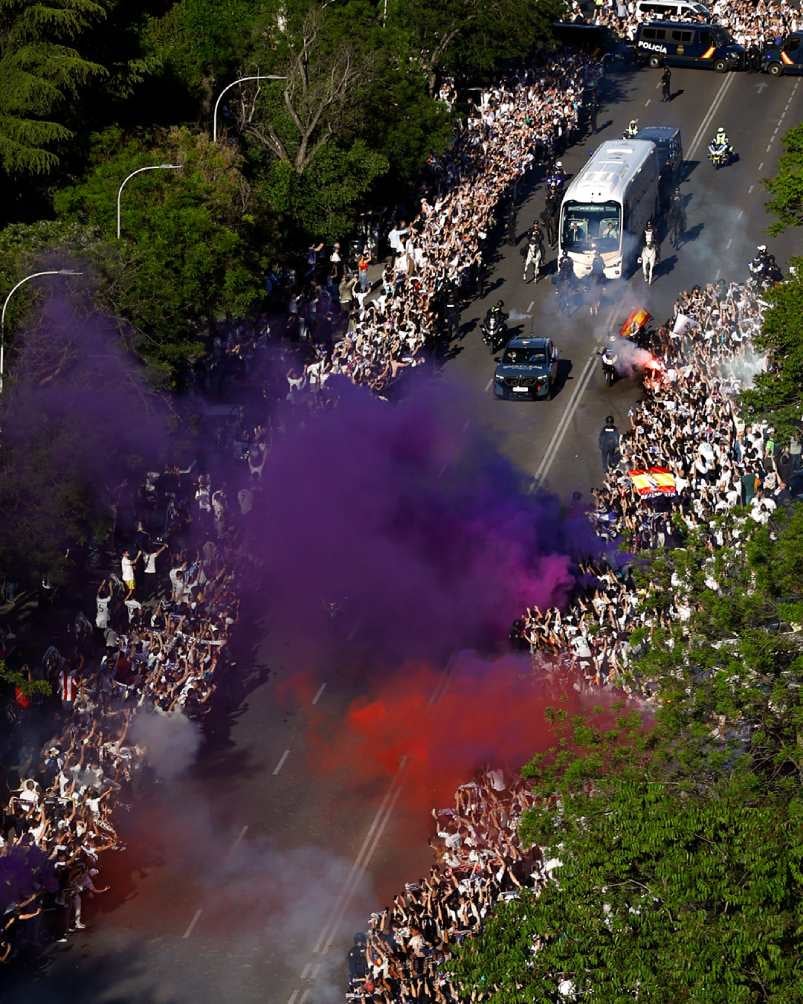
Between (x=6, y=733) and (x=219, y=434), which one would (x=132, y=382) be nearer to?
(x=219, y=434)

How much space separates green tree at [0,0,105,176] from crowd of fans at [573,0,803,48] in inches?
1015

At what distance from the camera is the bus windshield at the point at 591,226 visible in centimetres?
5334

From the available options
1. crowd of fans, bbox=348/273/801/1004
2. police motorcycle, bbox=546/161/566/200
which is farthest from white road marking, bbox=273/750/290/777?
police motorcycle, bbox=546/161/566/200

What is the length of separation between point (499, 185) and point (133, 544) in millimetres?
22504

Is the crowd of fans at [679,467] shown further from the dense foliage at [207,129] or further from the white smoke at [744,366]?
the dense foliage at [207,129]

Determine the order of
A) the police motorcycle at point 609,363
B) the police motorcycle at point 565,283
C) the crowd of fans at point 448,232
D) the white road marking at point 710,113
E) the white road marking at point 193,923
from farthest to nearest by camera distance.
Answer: the white road marking at point 710,113, the police motorcycle at point 565,283, the police motorcycle at point 609,363, the crowd of fans at point 448,232, the white road marking at point 193,923

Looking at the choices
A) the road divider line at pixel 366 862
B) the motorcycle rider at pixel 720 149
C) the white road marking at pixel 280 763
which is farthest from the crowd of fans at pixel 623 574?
the motorcycle rider at pixel 720 149

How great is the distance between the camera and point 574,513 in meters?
41.7

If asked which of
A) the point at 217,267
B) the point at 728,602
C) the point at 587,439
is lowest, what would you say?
Result: the point at 587,439

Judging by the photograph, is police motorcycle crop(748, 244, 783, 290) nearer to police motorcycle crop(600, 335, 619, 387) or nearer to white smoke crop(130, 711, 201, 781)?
police motorcycle crop(600, 335, 619, 387)

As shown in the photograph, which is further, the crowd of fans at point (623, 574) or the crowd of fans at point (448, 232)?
the crowd of fans at point (448, 232)

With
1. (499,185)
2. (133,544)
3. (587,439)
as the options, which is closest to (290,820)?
(133,544)

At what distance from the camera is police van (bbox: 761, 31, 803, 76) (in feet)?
233

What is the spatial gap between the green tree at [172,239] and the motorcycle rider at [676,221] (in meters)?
12.4
